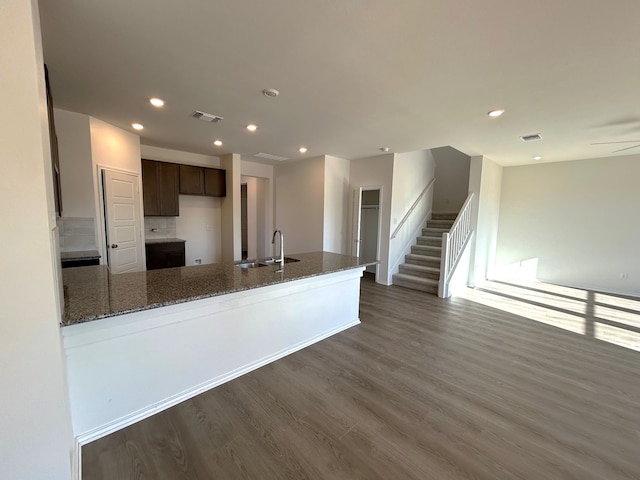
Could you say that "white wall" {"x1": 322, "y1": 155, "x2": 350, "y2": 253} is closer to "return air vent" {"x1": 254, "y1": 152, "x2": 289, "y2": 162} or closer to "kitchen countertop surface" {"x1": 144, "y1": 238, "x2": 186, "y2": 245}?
"return air vent" {"x1": 254, "y1": 152, "x2": 289, "y2": 162}

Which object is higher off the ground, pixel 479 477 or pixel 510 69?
pixel 510 69

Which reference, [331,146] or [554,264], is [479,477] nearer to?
[331,146]

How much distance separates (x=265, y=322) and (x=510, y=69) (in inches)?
116

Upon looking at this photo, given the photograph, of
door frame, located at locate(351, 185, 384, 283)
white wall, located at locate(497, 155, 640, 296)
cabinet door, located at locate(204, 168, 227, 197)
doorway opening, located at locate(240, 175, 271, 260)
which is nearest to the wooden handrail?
door frame, located at locate(351, 185, 384, 283)

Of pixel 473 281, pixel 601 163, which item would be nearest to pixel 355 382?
pixel 473 281

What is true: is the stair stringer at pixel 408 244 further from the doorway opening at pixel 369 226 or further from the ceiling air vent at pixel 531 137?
the ceiling air vent at pixel 531 137

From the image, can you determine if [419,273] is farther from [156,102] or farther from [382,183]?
[156,102]

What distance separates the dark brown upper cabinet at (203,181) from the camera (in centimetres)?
Result: 525

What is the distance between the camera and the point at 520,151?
4.81 m

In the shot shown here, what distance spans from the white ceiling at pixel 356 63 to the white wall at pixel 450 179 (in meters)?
3.40

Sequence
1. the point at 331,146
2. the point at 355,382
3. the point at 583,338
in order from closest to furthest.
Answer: the point at 355,382, the point at 583,338, the point at 331,146

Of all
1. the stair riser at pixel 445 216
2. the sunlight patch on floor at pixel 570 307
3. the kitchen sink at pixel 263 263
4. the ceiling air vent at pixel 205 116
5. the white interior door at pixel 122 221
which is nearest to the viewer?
the kitchen sink at pixel 263 263

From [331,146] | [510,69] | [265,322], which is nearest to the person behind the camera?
[510,69]

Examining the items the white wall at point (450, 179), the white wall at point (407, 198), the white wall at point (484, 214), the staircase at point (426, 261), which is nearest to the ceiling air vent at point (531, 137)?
the white wall at point (484, 214)
